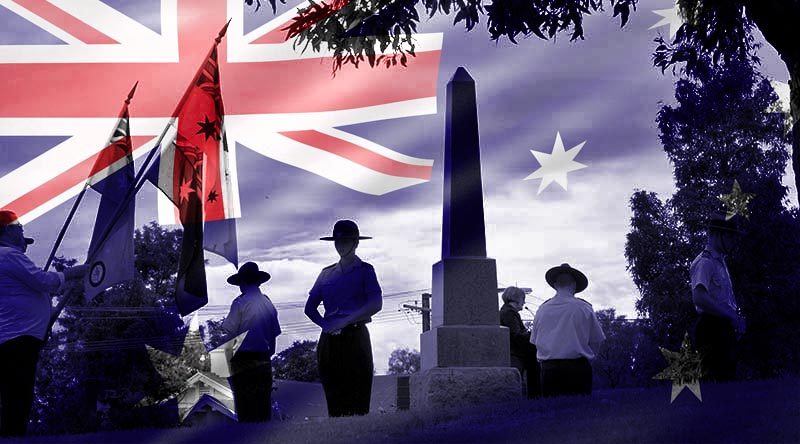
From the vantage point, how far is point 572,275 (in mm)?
10430

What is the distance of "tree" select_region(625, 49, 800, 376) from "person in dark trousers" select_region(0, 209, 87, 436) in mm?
23777

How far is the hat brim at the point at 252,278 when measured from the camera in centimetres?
934

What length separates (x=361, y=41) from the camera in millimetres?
11703

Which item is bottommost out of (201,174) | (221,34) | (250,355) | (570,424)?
(570,424)

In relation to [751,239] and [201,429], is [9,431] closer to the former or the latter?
[201,429]

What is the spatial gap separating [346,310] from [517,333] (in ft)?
13.0

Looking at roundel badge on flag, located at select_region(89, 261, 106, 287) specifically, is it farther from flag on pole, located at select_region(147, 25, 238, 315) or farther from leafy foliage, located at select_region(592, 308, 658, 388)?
leafy foliage, located at select_region(592, 308, 658, 388)

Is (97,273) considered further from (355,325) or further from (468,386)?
(468,386)

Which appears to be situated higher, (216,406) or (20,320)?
(20,320)

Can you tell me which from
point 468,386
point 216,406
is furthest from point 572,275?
point 216,406

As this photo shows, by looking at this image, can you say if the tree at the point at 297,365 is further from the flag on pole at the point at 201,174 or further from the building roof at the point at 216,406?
the flag on pole at the point at 201,174

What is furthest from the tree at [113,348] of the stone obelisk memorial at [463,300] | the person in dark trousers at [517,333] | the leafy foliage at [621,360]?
the stone obelisk memorial at [463,300]

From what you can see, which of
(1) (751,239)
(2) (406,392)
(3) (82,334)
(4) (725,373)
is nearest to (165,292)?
(3) (82,334)

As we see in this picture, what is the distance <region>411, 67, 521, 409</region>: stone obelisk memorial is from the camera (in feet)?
35.5
